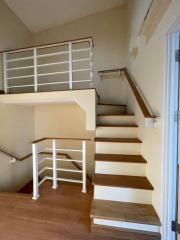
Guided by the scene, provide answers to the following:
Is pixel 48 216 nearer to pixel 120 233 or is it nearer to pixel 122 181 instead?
pixel 120 233

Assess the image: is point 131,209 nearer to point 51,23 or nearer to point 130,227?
point 130,227

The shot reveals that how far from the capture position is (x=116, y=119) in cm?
278

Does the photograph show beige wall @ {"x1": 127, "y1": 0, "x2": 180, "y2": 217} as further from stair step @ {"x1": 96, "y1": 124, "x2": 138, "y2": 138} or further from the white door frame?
stair step @ {"x1": 96, "y1": 124, "x2": 138, "y2": 138}

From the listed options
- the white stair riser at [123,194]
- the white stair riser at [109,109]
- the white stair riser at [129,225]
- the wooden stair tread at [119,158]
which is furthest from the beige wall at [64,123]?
the white stair riser at [129,225]

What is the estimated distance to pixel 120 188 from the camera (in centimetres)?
175

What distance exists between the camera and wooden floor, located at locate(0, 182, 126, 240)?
156cm

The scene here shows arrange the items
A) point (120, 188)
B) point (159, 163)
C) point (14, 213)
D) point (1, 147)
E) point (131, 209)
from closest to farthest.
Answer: point (159, 163) → point (131, 209) → point (120, 188) → point (14, 213) → point (1, 147)

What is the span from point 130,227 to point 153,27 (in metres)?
2.03

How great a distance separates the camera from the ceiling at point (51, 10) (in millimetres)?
3100

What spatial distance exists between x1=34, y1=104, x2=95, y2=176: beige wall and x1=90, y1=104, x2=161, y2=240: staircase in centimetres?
149

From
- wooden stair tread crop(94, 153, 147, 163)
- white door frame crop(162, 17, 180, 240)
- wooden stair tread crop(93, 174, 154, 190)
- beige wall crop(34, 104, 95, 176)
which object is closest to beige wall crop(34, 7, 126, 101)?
beige wall crop(34, 104, 95, 176)

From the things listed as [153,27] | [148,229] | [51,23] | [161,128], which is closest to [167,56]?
[153,27]

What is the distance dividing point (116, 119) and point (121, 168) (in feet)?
3.35

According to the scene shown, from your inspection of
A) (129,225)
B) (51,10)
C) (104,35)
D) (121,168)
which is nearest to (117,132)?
(121,168)
